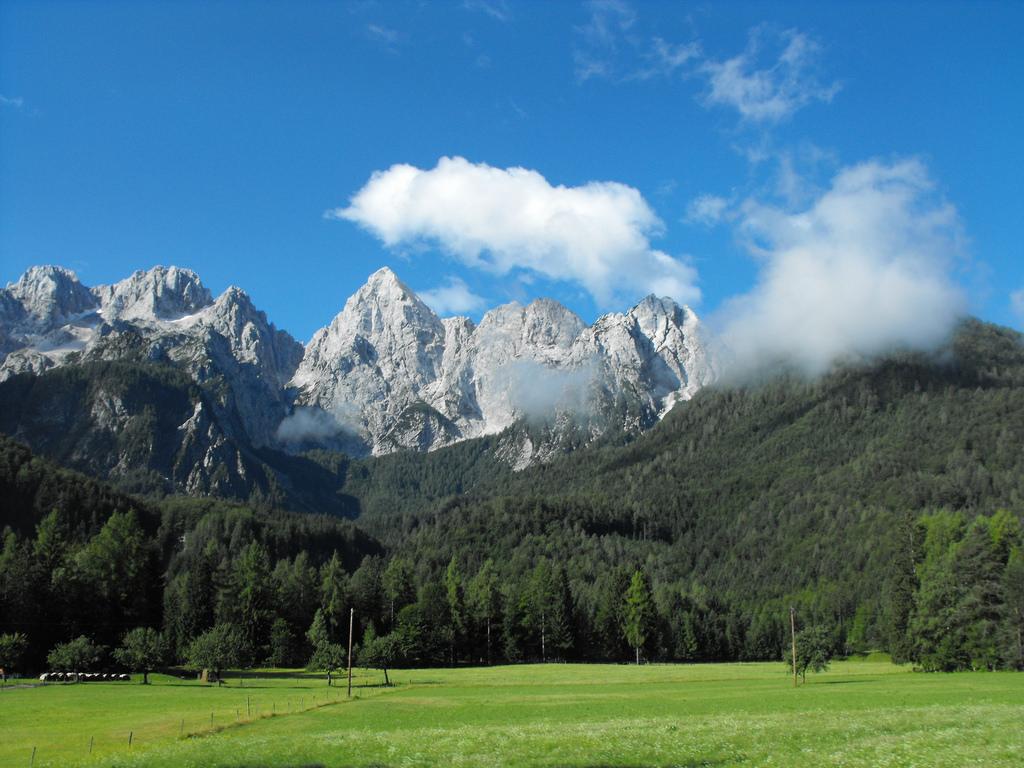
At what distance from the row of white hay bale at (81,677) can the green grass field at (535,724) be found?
22.9 feet

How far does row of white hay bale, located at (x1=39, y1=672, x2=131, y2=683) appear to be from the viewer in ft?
301

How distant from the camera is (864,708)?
51.1 metres

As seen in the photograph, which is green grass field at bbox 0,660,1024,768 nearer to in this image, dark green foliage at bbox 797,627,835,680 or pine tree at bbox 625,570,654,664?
dark green foliage at bbox 797,627,835,680

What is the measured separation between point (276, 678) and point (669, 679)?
Answer: 48573 mm

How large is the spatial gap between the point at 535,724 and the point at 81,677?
6967 cm

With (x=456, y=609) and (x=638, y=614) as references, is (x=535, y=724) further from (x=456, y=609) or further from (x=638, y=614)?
(x=638, y=614)

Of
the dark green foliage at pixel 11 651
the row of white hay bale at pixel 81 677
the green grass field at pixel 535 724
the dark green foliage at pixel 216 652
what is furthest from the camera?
the dark green foliage at pixel 216 652

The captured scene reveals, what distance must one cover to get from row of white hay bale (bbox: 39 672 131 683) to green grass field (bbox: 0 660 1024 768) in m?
6.97

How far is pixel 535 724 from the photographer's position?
47.7m

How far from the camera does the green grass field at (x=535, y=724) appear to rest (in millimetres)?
33156

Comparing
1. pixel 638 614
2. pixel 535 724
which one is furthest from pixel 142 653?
pixel 638 614

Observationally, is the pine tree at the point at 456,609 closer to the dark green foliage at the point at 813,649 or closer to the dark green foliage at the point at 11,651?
the dark green foliage at the point at 813,649

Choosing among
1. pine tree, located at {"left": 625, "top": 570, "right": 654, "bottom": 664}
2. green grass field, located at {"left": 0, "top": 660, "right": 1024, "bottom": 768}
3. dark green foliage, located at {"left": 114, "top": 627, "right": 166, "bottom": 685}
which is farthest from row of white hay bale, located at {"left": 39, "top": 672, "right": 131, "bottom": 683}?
pine tree, located at {"left": 625, "top": 570, "right": 654, "bottom": 664}

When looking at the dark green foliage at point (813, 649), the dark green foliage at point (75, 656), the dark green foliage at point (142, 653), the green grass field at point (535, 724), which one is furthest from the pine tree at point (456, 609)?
the dark green foliage at point (813, 649)
